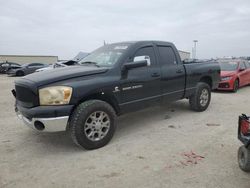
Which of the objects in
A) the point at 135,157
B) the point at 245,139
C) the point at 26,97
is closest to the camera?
the point at 245,139

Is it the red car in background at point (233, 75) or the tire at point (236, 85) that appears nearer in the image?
the red car in background at point (233, 75)

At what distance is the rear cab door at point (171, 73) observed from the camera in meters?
5.32

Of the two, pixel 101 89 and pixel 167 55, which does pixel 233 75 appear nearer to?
pixel 167 55

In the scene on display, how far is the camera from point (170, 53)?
18.7 ft

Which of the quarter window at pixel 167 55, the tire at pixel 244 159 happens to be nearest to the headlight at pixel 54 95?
the quarter window at pixel 167 55

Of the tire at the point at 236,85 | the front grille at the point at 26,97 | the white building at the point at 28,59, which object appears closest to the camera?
the front grille at the point at 26,97

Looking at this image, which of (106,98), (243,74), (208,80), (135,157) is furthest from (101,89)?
(243,74)

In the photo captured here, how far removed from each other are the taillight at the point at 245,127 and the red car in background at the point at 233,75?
7387 mm

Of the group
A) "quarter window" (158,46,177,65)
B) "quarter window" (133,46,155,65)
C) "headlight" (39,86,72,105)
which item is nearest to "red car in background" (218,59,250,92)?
"quarter window" (158,46,177,65)

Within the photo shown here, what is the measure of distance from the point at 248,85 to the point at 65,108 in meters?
11.6

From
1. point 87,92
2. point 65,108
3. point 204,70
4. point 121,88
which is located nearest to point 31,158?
point 65,108

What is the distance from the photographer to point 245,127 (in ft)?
10.3

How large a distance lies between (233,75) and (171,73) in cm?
590

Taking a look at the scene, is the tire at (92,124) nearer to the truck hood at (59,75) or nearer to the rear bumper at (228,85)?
the truck hood at (59,75)
